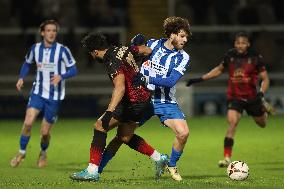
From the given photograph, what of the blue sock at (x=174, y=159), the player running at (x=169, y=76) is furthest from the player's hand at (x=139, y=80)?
the blue sock at (x=174, y=159)

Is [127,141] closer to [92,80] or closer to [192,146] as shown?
[192,146]

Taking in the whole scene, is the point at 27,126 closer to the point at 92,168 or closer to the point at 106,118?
the point at 92,168

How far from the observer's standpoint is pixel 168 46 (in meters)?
10.2

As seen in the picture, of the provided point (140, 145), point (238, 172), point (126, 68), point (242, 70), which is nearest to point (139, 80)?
point (126, 68)

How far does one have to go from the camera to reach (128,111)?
9812mm

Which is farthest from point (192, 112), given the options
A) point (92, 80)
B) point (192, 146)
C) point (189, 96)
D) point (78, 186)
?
point (78, 186)

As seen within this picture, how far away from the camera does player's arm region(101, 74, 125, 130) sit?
9.35m

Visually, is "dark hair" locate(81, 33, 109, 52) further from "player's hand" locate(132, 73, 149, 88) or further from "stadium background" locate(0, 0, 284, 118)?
"stadium background" locate(0, 0, 284, 118)

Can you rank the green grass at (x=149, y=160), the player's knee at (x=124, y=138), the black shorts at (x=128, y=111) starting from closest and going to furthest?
the green grass at (x=149, y=160) → the black shorts at (x=128, y=111) → the player's knee at (x=124, y=138)

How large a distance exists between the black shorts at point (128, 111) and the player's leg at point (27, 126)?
2892mm

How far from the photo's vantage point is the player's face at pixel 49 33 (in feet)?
41.2

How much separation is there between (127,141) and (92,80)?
11.4 metres

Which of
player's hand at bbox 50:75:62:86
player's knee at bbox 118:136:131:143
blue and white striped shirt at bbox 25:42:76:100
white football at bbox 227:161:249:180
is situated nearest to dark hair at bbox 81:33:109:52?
player's knee at bbox 118:136:131:143

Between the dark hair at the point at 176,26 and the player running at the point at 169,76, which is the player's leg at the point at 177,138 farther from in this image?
the dark hair at the point at 176,26
